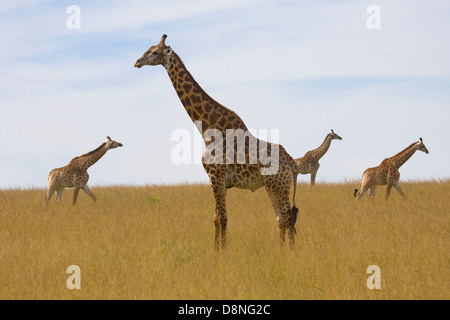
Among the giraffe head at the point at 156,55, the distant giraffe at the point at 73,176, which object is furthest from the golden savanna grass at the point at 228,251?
the giraffe head at the point at 156,55

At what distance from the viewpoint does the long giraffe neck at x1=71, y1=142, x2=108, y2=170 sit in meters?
16.6

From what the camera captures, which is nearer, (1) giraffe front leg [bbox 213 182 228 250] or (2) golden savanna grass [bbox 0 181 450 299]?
(2) golden savanna grass [bbox 0 181 450 299]

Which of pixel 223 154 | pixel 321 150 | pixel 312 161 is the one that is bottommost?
pixel 223 154

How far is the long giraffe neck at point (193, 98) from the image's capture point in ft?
30.2

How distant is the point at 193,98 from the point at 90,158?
8383mm

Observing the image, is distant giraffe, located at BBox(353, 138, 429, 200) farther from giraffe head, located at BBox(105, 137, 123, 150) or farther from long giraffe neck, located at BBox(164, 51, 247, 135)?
long giraffe neck, located at BBox(164, 51, 247, 135)

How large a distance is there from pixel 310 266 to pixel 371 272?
825mm

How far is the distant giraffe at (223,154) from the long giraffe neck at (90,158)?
8.09 metres

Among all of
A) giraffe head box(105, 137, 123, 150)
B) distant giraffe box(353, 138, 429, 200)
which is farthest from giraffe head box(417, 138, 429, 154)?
giraffe head box(105, 137, 123, 150)

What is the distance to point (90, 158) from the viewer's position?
665 inches

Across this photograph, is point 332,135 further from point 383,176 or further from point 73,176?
point 73,176

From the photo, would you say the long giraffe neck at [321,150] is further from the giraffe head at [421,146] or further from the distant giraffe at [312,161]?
the giraffe head at [421,146]

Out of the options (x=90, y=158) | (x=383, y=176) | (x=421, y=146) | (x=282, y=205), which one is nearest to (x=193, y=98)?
(x=282, y=205)

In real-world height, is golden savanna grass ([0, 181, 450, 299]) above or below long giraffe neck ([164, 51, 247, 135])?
below
